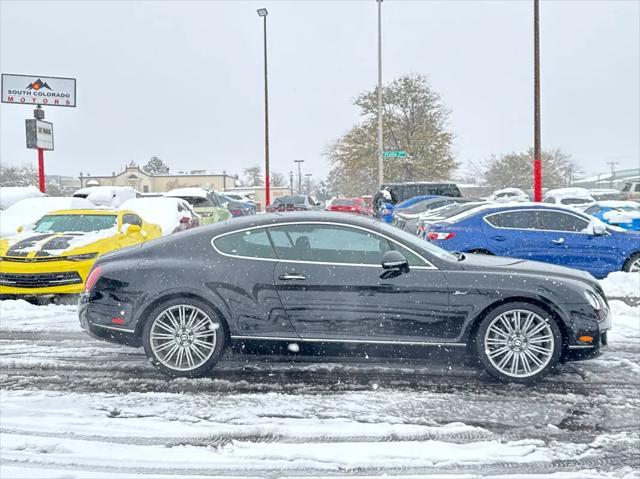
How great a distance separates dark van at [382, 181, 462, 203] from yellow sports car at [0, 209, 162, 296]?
1369cm

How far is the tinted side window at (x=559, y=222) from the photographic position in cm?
1033

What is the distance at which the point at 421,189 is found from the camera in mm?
21812

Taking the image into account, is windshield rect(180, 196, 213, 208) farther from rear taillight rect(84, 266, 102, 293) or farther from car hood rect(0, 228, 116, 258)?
rear taillight rect(84, 266, 102, 293)

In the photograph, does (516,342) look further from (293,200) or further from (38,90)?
(293,200)

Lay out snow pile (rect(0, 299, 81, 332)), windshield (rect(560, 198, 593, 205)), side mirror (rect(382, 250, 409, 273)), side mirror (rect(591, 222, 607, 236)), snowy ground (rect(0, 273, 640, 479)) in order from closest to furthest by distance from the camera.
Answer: snowy ground (rect(0, 273, 640, 479))
side mirror (rect(382, 250, 409, 273))
snow pile (rect(0, 299, 81, 332))
side mirror (rect(591, 222, 607, 236))
windshield (rect(560, 198, 593, 205))

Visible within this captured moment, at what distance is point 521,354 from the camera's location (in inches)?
200

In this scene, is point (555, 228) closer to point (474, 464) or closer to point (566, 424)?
point (566, 424)

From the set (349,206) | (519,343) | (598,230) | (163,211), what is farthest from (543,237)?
(349,206)

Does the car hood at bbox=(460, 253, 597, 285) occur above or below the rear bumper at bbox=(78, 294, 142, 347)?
above

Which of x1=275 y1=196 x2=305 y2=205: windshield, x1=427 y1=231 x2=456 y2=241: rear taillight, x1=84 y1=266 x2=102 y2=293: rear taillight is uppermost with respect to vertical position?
x1=275 y1=196 x2=305 y2=205: windshield

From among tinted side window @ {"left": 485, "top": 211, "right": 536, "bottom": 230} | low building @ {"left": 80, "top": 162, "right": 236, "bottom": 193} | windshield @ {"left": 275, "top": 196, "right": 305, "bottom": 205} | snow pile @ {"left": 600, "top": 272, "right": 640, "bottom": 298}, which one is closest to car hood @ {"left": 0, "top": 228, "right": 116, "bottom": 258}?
tinted side window @ {"left": 485, "top": 211, "right": 536, "bottom": 230}

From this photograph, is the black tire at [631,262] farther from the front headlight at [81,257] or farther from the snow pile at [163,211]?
the snow pile at [163,211]

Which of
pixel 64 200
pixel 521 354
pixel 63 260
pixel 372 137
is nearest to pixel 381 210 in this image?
pixel 64 200

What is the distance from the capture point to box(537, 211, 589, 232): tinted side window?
33.9 feet
